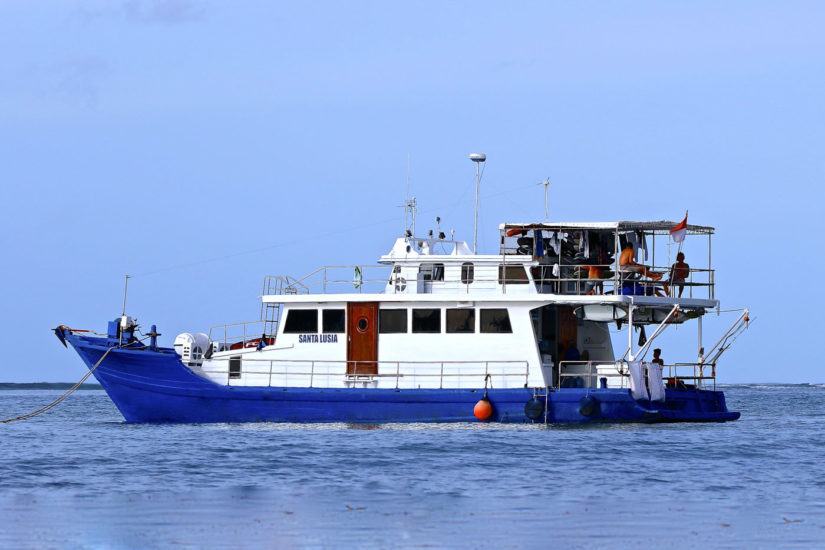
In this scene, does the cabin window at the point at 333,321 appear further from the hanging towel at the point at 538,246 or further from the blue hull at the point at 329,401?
the hanging towel at the point at 538,246

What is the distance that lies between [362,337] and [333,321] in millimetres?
764

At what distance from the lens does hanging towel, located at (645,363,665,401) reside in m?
25.5

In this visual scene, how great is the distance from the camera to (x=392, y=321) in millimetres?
26312

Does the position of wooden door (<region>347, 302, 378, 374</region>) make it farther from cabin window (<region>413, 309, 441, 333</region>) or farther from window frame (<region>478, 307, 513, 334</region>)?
window frame (<region>478, 307, 513, 334</region>)

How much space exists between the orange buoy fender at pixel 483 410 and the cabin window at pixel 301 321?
4.08 m

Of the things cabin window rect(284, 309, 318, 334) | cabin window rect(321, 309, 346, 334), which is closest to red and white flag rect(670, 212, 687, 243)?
cabin window rect(321, 309, 346, 334)

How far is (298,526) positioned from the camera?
1406cm

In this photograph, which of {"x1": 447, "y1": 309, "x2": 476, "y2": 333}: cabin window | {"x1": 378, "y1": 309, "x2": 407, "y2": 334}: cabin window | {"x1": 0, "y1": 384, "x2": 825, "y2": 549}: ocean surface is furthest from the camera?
{"x1": 378, "y1": 309, "x2": 407, "y2": 334}: cabin window

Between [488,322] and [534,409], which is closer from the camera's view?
[534,409]

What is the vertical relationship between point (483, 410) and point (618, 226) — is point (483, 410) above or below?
below

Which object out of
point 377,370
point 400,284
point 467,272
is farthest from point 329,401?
point 467,272

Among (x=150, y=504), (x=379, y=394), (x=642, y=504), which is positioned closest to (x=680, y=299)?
(x=379, y=394)

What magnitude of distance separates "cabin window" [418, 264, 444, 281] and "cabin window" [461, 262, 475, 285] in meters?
0.51

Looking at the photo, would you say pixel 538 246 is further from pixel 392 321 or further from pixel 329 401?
pixel 329 401
